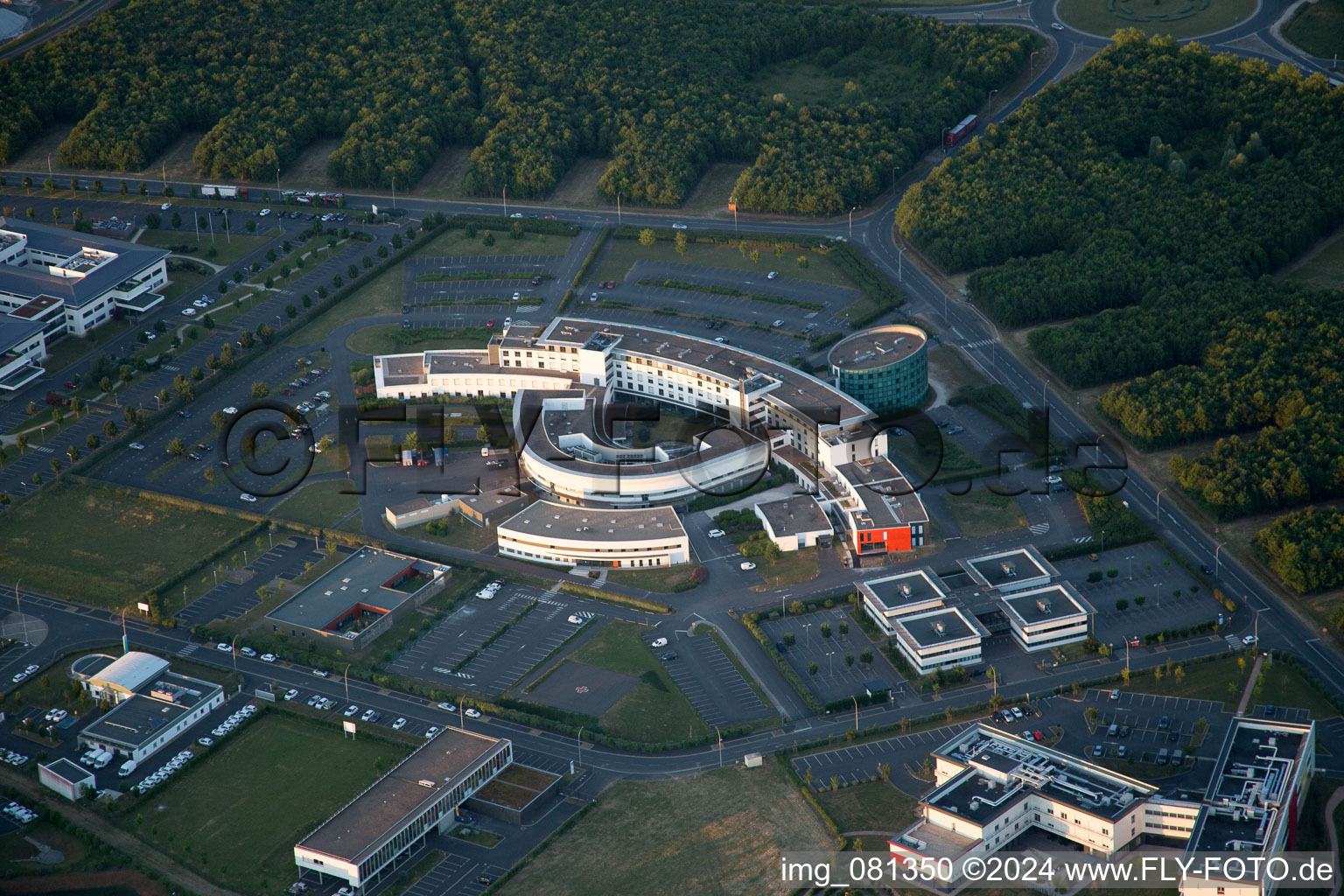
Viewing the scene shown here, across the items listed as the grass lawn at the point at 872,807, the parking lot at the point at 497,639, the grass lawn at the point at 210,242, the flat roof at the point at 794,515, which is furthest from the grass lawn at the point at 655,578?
the grass lawn at the point at 210,242

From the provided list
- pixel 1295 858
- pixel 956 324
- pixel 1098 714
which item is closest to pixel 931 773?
pixel 1098 714

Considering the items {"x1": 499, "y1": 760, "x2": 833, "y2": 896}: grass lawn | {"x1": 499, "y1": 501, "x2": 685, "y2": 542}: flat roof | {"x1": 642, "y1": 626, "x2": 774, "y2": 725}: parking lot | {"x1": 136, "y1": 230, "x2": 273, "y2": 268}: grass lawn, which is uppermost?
{"x1": 136, "y1": 230, "x2": 273, "y2": 268}: grass lawn

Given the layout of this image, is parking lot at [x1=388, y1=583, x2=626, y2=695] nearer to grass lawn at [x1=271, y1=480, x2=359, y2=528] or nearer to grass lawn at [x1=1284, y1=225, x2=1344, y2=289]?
grass lawn at [x1=271, y1=480, x2=359, y2=528]

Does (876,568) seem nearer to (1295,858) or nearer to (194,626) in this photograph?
(1295,858)

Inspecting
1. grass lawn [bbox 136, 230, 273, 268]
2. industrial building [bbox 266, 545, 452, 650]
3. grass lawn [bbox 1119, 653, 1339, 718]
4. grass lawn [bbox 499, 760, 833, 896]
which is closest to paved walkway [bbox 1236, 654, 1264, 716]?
grass lawn [bbox 1119, 653, 1339, 718]

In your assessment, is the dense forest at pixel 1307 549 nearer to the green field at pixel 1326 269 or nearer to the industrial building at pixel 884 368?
the industrial building at pixel 884 368
